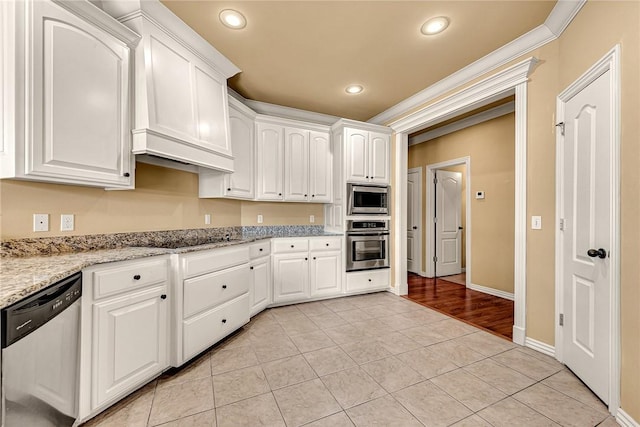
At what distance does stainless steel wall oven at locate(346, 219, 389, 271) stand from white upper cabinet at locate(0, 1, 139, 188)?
106 inches

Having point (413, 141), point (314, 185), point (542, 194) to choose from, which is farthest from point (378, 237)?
point (413, 141)

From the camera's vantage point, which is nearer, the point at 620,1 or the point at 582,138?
the point at 620,1

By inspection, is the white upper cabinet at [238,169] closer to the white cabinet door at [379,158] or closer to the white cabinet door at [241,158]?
the white cabinet door at [241,158]

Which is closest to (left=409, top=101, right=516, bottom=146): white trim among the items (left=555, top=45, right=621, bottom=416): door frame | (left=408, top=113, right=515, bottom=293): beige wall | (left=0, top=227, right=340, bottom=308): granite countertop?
(left=408, top=113, right=515, bottom=293): beige wall

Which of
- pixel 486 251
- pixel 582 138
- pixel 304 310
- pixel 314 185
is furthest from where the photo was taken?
pixel 486 251

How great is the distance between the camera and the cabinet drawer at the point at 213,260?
6.86 feet

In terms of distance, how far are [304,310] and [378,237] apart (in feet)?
4.86

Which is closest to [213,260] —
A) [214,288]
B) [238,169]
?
[214,288]

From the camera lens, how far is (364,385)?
188 cm

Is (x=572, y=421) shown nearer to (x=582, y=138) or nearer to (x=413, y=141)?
(x=582, y=138)

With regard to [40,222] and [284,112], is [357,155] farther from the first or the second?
[40,222]

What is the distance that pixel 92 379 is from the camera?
4.91 feet

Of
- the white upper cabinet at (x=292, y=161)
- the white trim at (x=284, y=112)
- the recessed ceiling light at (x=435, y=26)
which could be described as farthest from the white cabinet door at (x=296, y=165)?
the recessed ceiling light at (x=435, y=26)

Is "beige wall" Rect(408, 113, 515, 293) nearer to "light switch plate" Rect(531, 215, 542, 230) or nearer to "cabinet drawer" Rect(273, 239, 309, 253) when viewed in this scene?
"light switch plate" Rect(531, 215, 542, 230)
